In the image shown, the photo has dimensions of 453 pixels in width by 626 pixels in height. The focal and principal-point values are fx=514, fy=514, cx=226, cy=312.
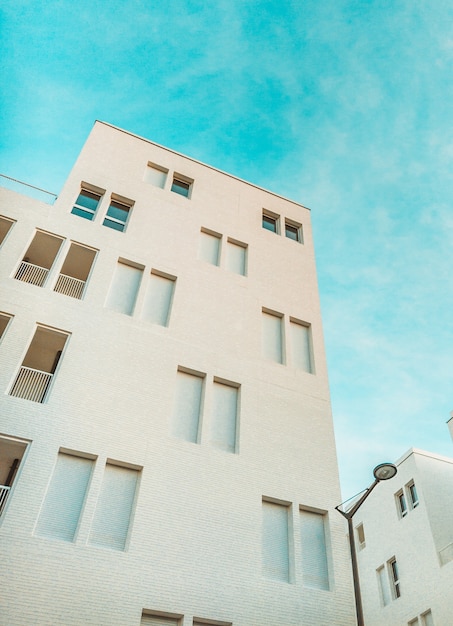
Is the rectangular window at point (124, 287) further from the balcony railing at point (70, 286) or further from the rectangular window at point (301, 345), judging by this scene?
the rectangular window at point (301, 345)

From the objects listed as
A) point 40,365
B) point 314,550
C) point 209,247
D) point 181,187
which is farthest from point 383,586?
point 181,187

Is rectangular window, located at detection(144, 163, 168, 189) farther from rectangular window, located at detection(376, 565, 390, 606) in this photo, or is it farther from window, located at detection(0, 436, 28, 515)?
rectangular window, located at detection(376, 565, 390, 606)

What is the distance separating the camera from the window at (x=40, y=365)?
538 inches

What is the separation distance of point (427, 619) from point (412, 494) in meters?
5.56

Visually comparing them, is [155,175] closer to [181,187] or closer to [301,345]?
[181,187]

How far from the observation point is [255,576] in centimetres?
1266

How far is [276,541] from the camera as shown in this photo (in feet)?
45.2

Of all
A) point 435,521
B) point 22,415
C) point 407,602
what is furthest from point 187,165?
point 407,602

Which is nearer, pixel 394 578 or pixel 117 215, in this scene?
pixel 117 215

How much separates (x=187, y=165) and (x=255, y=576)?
17330 mm

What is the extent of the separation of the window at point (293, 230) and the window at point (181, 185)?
4.95 meters

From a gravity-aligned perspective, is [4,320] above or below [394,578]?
above

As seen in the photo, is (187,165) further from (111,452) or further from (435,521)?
(435,521)

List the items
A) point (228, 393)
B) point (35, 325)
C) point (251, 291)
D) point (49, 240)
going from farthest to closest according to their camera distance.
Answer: point (251, 291) < point (49, 240) < point (228, 393) < point (35, 325)
